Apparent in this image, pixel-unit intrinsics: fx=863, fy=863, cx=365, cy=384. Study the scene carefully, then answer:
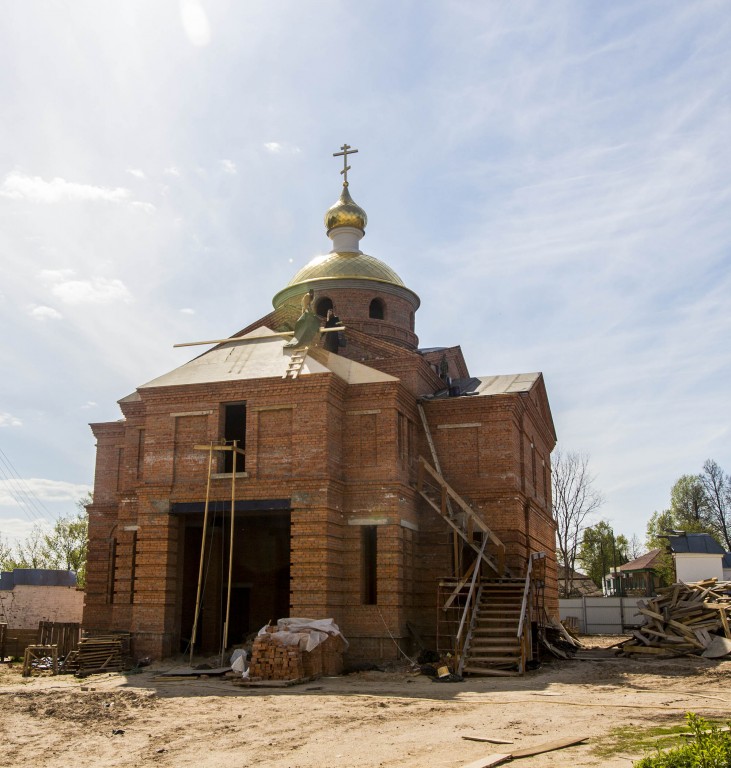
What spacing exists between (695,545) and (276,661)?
2573cm

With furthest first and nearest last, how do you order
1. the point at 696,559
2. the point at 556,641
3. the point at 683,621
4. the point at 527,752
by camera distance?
the point at 696,559 → the point at 556,641 → the point at 683,621 → the point at 527,752

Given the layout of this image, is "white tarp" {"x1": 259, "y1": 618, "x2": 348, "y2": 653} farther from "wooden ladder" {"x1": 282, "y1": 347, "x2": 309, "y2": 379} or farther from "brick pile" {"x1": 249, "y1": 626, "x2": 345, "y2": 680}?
"wooden ladder" {"x1": 282, "y1": 347, "x2": 309, "y2": 379}

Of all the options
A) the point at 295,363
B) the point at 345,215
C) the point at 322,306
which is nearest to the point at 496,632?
the point at 295,363

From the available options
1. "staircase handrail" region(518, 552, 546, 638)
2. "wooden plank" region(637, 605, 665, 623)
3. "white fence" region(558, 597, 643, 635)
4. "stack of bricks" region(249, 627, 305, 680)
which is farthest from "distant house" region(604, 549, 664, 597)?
"stack of bricks" region(249, 627, 305, 680)

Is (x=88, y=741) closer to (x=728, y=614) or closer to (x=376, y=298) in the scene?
(x=728, y=614)

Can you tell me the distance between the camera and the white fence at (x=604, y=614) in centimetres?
3475

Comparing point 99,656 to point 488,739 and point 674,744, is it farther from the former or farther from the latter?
point 674,744

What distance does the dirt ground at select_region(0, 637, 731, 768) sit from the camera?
10250 mm

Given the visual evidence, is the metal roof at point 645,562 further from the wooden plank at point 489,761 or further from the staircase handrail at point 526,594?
the wooden plank at point 489,761

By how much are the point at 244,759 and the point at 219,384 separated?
11831 millimetres

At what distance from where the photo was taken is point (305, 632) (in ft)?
58.3

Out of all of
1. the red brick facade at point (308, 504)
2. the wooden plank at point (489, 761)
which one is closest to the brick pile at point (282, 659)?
the red brick facade at point (308, 504)

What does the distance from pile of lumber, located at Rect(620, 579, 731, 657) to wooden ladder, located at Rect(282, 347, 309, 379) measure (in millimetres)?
11059

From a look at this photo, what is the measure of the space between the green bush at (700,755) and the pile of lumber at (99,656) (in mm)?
14492
